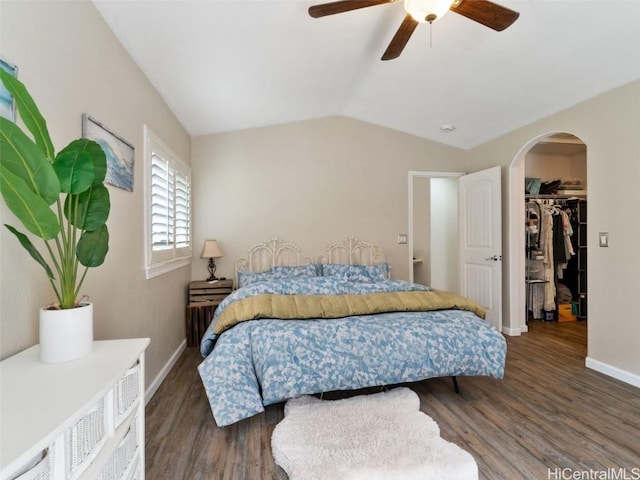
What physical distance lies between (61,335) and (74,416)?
422 millimetres

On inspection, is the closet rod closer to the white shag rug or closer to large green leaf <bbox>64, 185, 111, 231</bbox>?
the white shag rug

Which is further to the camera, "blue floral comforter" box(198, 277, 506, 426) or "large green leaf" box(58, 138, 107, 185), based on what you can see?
"blue floral comforter" box(198, 277, 506, 426)

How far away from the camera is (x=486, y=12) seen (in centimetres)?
A: 169

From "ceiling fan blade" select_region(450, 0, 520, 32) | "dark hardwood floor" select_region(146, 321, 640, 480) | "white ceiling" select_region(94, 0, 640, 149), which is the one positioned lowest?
"dark hardwood floor" select_region(146, 321, 640, 480)

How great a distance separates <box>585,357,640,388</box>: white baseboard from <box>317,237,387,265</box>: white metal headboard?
7.52ft

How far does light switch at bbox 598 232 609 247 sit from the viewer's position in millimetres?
2719

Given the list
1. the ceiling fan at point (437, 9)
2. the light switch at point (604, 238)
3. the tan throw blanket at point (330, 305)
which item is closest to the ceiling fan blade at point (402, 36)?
the ceiling fan at point (437, 9)

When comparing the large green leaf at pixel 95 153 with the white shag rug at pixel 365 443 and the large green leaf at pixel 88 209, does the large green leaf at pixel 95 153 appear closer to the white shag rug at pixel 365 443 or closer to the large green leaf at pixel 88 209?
the large green leaf at pixel 88 209

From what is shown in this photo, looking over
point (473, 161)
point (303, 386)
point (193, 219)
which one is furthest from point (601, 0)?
point (193, 219)

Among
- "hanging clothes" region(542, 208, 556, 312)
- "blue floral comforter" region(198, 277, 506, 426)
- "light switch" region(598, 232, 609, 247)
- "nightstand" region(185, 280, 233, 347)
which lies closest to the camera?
"blue floral comforter" region(198, 277, 506, 426)

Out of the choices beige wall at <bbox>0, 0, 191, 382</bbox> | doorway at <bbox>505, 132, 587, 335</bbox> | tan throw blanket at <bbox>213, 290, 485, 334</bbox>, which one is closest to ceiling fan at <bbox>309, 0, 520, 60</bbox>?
beige wall at <bbox>0, 0, 191, 382</bbox>

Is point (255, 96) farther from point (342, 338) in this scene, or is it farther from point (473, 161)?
point (473, 161)

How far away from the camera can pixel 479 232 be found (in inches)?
158

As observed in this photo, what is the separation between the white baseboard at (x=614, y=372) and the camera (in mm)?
2496
